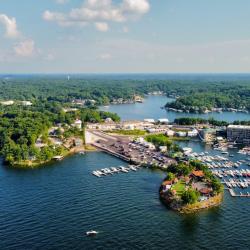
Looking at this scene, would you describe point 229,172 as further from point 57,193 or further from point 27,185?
point 27,185

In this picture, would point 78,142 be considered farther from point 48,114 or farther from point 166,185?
point 48,114

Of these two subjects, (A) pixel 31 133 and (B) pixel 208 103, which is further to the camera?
(B) pixel 208 103

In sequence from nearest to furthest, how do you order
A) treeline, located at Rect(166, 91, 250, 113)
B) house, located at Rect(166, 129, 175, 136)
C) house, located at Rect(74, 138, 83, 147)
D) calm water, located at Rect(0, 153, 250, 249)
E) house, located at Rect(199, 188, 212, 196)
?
calm water, located at Rect(0, 153, 250, 249) < house, located at Rect(199, 188, 212, 196) < house, located at Rect(74, 138, 83, 147) < house, located at Rect(166, 129, 175, 136) < treeline, located at Rect(166, 91, 250, 113)

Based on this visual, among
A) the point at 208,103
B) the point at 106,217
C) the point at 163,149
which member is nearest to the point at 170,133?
the point at 163,149

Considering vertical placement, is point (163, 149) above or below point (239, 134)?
below

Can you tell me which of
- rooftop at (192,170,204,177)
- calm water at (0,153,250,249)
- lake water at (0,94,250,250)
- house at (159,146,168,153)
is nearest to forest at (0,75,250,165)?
lake water at (0,94,250,250)

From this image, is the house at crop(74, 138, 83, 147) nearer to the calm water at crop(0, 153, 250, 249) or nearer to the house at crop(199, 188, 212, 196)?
the calm water at crop(0, 153, 250, 249)

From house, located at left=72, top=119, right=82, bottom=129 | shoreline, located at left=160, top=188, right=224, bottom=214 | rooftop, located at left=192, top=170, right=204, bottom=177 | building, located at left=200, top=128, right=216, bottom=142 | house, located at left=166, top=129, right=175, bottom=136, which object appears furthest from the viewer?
house, located at left=72, top=119, right=82, bottom=129

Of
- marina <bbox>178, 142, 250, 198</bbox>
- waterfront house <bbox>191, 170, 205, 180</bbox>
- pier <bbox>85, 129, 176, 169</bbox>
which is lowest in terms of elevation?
marina <bbox>178, 142, 250, 198</bbox>
